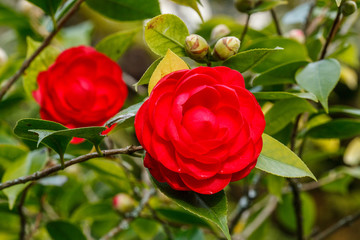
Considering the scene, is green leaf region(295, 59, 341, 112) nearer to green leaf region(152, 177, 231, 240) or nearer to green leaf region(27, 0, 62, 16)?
green leaf region(152, 177, 231, 240)

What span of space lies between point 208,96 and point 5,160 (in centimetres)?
47

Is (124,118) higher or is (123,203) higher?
(124,118)

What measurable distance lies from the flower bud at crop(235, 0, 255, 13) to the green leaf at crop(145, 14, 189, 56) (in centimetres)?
19

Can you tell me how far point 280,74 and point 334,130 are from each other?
208 millimetres

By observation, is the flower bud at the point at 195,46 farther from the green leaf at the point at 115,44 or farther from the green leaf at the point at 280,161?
the green leaf at the point at 115,44

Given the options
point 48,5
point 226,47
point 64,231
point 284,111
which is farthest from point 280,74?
point 64,231

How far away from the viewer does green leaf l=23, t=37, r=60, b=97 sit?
2.43 feet

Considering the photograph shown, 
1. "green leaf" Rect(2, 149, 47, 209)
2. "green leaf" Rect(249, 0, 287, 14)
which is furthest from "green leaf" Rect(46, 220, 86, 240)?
"green leaf" Rect(249, 0, 287, 14)

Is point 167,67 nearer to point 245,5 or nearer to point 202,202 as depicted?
point 202,202

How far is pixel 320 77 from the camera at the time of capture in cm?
59

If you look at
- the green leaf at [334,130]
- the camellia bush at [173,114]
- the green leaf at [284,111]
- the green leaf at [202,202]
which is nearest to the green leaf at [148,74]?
the camellia bush at [173,114]

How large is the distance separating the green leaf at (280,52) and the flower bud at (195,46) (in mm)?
195

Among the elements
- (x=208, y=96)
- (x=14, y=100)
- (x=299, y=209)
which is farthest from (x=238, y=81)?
(x=14, y=100)

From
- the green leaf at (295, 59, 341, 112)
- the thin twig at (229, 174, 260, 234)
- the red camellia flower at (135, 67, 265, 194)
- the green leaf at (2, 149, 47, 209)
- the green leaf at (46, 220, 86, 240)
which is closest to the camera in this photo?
the red camellia flower at (135, 67, 265, 194)
